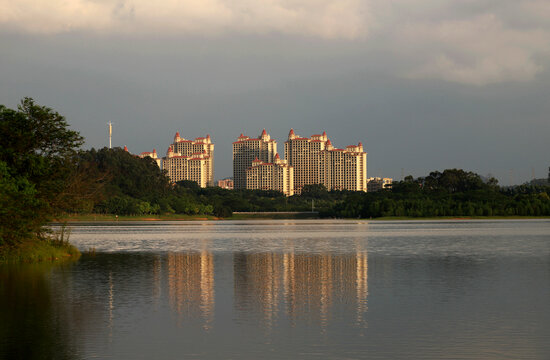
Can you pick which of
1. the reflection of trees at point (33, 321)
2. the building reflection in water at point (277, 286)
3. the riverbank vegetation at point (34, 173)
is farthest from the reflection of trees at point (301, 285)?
the riverbank vegetation at point (34, 173)

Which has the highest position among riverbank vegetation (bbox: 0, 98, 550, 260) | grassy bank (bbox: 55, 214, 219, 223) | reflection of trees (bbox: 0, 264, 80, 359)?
riverbank vegetation (bbox: 0, 98, 550, 260)

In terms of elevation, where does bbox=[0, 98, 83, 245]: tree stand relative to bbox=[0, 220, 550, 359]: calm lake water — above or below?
above

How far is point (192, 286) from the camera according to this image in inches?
1034

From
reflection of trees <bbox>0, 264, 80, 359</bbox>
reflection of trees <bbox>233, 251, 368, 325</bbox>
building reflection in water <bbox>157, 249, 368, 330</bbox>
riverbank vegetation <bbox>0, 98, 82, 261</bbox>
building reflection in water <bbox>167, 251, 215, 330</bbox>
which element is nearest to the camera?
reflection of trees <bbox>0, 264, 80, 359</bbox>

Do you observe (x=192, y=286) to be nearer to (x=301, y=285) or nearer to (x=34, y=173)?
(x=301, y=285)

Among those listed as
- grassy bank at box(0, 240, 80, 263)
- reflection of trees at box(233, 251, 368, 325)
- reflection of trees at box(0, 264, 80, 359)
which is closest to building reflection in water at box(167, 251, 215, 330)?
reflection of trees at box(233, 251, 368, 325)

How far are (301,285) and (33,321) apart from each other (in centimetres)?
1097

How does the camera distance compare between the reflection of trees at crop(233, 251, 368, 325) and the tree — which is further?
the tree

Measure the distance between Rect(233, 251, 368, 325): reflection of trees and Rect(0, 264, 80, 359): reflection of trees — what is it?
538 centimetres

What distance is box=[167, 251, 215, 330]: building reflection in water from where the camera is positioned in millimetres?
20062

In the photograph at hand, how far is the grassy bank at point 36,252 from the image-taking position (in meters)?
33.8

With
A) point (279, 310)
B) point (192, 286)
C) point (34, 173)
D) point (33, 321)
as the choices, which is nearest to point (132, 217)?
point (34, 173)

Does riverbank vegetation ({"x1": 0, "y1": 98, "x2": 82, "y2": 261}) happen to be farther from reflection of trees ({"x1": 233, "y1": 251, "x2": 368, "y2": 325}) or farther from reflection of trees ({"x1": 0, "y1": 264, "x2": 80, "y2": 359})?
reflection of trees ({"x1": 233, "y1": 251, "x2": 368, "y2": 325})

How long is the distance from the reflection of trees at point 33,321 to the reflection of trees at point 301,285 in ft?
17.6
